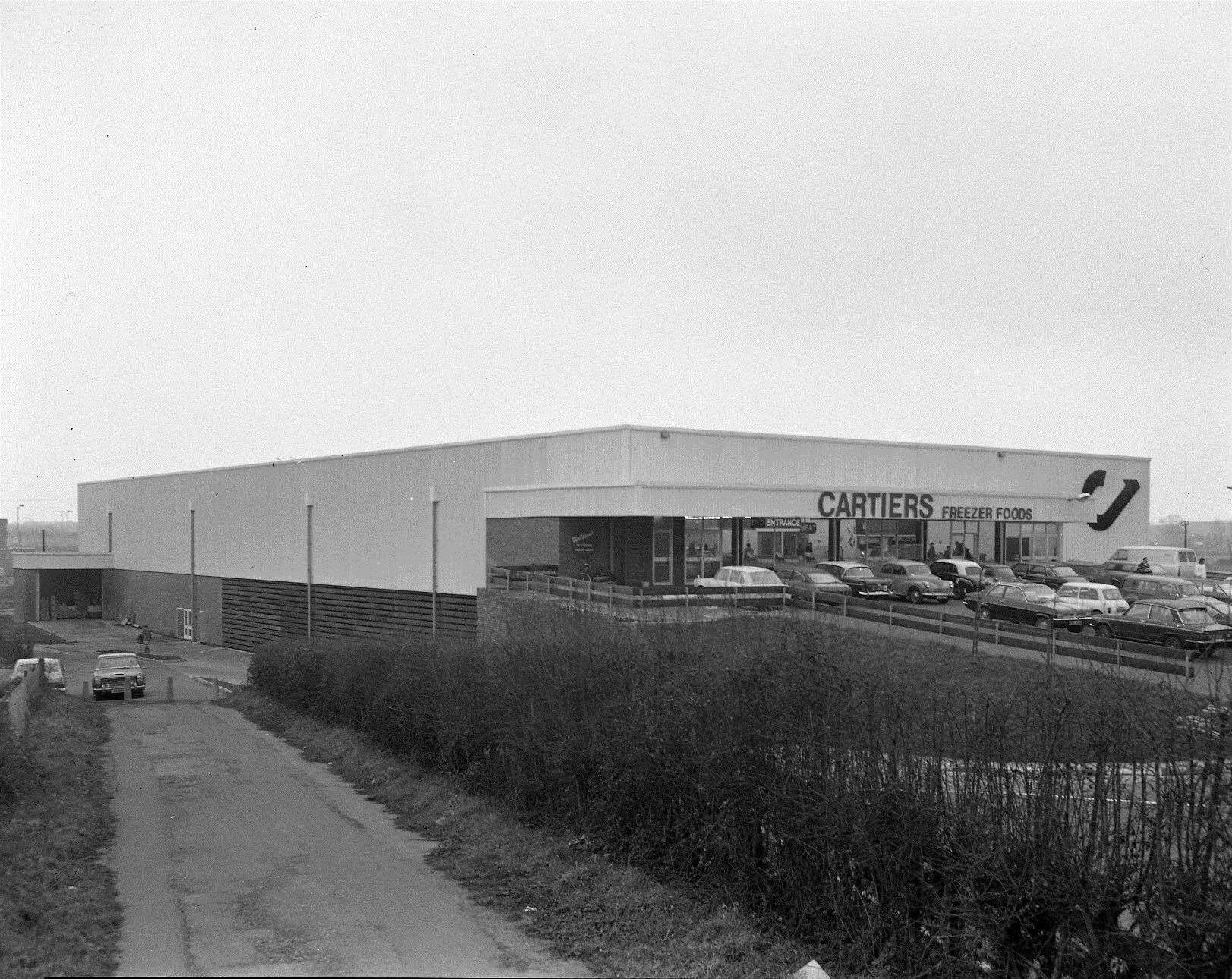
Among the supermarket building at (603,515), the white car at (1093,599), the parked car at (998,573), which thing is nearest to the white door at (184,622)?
the supermarket building at (603,515)

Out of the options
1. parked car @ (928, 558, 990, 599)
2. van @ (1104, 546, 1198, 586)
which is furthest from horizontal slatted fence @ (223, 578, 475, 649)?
van @ (1104, 546, 1198, 586)

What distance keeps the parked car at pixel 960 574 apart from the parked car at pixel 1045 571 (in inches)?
61.7

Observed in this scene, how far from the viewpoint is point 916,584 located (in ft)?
122

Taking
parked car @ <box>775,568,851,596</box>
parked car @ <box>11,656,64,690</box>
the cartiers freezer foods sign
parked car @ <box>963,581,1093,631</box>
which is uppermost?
the cartiers freezer foods sign

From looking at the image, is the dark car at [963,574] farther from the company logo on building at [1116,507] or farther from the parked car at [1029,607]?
the company logo on building at [1116,507]

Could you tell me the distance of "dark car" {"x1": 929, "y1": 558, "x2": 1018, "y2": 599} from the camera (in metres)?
39.5

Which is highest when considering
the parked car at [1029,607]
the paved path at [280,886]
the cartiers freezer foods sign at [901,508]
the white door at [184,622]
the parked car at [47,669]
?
the cartiers freezer foods sign at [901,508]

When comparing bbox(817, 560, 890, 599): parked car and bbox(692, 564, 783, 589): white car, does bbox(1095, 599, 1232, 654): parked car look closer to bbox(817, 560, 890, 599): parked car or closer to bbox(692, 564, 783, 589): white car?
bbox(817, 560, 890, 599): parked car

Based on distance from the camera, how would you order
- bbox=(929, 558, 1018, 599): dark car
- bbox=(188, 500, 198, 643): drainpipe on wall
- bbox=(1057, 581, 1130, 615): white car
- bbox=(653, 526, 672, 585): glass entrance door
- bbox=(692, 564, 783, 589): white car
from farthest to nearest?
bbox=(188, 500, 198, 643): drainpipe on wall < bbox=(653, 526, 672, 585): glass entrance door < bbox=(929, 558, 1018, 599): dark car < bbox=(692, 564, 783, 589): white car < bbox=(1057, 581, 1130, 615): white car

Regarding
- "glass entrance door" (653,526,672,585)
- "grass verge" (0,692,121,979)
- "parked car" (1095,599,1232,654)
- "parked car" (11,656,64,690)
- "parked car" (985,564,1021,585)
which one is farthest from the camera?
"glass entrance door" (653,526,672,585)

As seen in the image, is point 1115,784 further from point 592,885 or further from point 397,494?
point 397,494

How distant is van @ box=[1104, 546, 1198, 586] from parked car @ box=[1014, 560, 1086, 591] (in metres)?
3.70

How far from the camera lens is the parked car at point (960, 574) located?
39.7 m

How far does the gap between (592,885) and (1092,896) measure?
560cm
